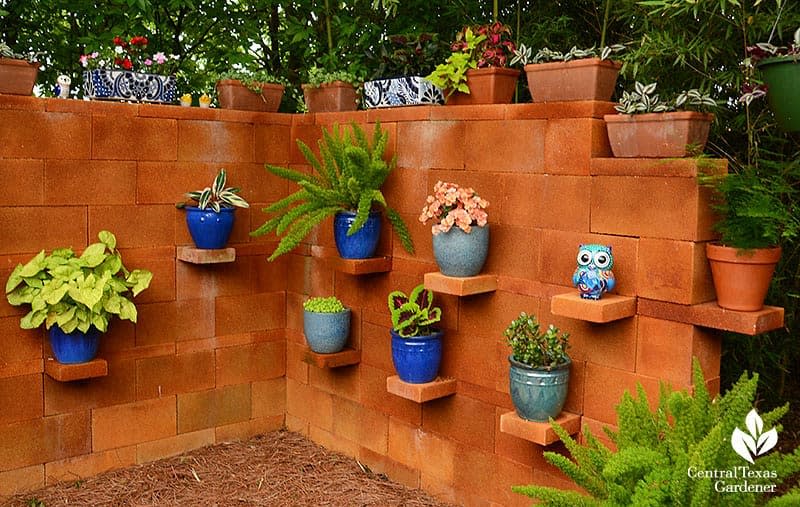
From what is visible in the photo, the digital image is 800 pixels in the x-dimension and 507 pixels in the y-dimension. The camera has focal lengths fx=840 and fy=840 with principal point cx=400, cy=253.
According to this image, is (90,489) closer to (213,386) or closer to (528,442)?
(213,386)

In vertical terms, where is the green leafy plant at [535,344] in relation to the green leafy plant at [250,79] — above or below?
below

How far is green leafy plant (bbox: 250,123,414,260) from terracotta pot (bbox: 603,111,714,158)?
1080mm

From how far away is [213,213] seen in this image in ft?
12.6

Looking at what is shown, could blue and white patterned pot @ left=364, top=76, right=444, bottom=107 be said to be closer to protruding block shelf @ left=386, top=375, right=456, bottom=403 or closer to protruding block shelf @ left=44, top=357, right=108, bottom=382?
protruding block shelf @ left=386, top=375, right=456, bottom=403

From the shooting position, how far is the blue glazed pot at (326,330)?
3.90 m

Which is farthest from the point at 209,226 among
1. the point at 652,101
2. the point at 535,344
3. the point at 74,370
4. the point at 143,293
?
the point at 652,101

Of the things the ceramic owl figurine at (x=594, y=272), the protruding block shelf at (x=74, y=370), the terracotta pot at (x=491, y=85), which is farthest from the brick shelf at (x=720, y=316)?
the protruding block shelf at (x=74, y=370)

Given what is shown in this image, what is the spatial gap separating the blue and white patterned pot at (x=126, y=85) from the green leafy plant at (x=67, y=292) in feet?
2.46

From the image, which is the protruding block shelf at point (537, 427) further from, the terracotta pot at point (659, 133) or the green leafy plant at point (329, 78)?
the green leafy plant at point (329, 78)

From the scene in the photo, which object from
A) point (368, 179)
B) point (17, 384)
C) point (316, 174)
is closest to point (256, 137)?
point (316, 174)

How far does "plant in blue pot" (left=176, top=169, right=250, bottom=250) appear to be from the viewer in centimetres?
386

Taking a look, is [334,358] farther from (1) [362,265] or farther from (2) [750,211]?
(2) [750,211]

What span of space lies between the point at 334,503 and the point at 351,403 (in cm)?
55

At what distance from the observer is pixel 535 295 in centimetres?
320
